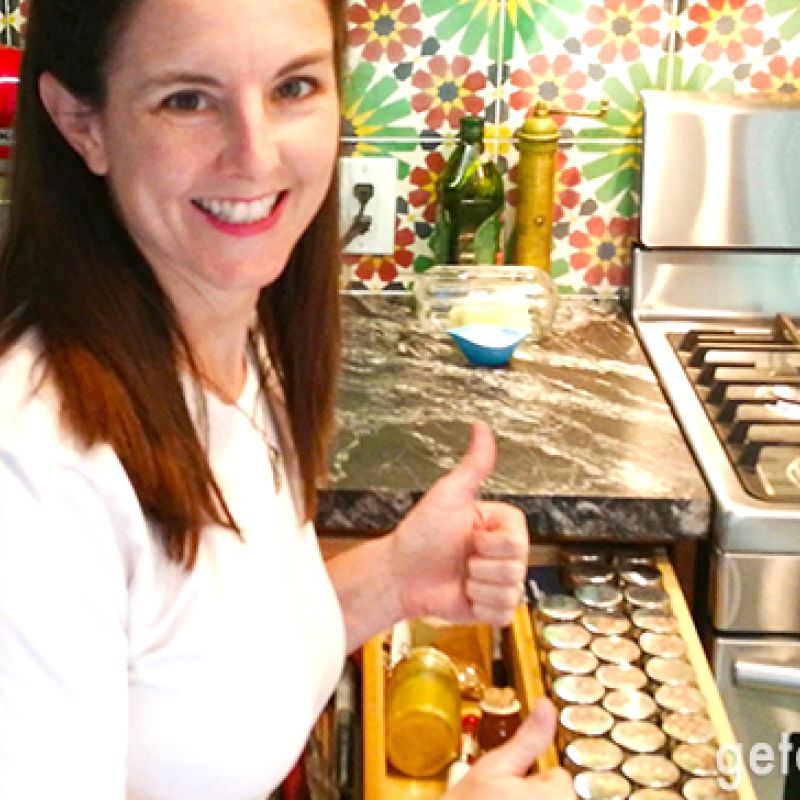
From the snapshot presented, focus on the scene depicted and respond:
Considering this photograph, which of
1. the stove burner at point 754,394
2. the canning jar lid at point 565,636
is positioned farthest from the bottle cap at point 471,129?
the canning jar lid at point 565,636

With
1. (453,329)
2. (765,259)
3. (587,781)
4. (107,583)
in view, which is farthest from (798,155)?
(107,583)

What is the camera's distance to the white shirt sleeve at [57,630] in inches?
30.3

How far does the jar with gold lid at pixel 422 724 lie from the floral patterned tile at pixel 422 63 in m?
0.97

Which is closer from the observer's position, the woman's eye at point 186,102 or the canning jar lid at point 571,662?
the woman's eye at point 186,102

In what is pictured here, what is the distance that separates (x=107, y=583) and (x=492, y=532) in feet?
1.57

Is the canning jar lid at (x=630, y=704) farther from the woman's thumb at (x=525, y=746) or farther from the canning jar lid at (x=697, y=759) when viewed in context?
the woman's thumb at (x=525, y=746)

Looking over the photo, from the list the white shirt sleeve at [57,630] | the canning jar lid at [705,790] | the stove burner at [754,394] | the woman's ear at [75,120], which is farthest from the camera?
the stove burner at [754,394]

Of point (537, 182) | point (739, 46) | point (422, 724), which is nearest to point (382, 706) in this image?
point (422, 724)

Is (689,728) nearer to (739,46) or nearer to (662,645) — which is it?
Answer: (662,645)

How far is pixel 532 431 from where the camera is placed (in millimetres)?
1570

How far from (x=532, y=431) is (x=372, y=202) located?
1.95 ft

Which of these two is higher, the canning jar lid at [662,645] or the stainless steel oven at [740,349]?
the stainless steel oven at [740,349]

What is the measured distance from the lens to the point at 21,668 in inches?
30.6

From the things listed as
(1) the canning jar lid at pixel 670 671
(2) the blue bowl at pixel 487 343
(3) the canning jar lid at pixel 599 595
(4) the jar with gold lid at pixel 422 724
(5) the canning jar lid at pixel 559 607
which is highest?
(2) the blue bowl at pixel 487 343
